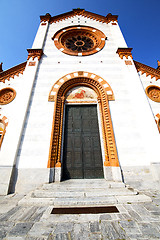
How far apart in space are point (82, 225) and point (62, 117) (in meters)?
4.36

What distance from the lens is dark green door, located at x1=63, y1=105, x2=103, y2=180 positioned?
4.72 m

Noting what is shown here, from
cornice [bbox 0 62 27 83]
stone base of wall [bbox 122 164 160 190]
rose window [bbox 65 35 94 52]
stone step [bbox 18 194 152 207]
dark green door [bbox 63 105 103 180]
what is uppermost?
rose window [bbox 65 35 94 52]

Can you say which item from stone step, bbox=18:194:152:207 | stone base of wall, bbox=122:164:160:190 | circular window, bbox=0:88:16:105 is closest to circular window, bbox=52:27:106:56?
circular window, bbox=0:88:16:105

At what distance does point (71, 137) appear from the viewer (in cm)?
530

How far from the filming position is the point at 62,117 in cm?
548

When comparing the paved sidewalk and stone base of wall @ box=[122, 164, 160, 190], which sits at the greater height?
stone base of wall @ box=[122, 164, 160, 190]

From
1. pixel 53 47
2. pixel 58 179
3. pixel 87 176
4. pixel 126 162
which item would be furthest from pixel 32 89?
pixel 126 162

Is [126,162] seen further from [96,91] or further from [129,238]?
[96,91]

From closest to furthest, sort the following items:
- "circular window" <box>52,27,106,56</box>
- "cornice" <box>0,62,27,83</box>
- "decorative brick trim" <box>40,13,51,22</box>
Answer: "cornice" <box>0,62,27,83</box> < "circular window" <box>52,27,106,56</box> < "decorative brick trim" <box>40,13,51,22</box>

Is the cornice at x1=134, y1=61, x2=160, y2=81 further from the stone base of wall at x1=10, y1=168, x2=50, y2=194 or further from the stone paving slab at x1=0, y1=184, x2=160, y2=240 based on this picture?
the stone base of wall at x1=10, y1=168, x2=50, y2=194

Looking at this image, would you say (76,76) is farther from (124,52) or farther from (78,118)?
(124,52)

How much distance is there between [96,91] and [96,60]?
2631mm

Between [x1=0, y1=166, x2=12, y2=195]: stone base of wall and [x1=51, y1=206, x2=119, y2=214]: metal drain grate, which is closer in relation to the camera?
[x1=51, y1=206, x2=119, y2=214]: metal drain grate

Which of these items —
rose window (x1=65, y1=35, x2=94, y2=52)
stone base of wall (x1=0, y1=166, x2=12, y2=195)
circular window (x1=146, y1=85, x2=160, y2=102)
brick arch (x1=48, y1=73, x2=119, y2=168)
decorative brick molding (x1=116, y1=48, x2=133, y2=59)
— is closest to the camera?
stone base of wall (x1=0, y1=166, x2=12, y2=195)
